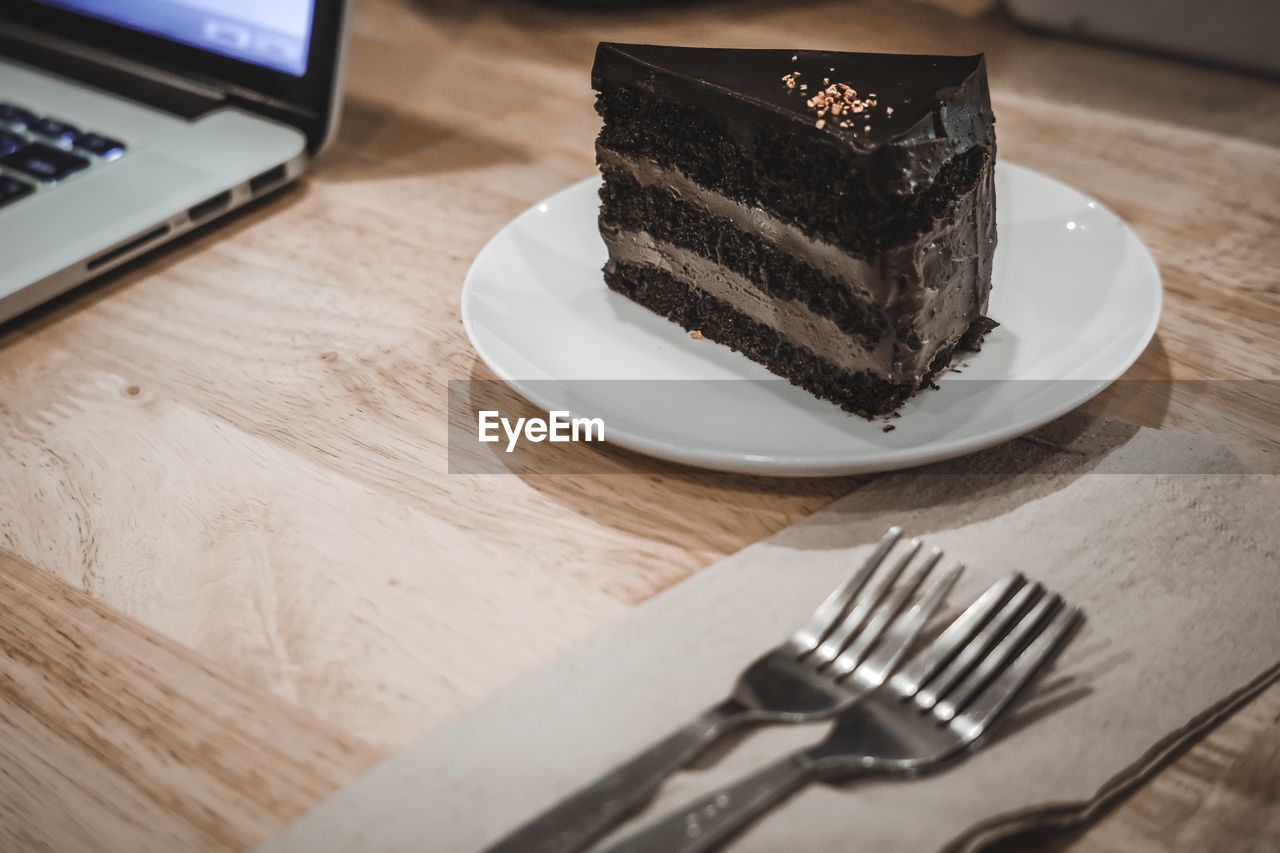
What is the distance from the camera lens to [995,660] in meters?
0.65

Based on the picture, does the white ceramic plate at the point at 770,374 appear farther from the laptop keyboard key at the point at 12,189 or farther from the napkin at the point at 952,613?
the laptop keyboard key at the point at 12,189

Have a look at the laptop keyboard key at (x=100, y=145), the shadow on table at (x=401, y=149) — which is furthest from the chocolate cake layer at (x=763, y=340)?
the laptop keyboard key at (x=100, y=145)

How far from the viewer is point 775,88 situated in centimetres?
92

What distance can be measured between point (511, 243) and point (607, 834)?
26.5 inches

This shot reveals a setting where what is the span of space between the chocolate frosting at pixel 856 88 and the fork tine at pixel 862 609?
0.29m

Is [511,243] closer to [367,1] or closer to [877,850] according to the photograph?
[877,850]

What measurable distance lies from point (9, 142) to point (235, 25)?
29cm

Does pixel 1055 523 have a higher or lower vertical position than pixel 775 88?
Result: lower

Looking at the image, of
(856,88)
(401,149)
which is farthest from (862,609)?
(401,149)

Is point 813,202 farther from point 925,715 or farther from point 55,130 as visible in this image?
point 55,130

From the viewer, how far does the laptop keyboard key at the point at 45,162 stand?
1153mm

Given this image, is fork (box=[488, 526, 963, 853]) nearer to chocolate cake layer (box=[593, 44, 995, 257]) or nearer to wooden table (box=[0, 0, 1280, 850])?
wooden table (box=[0, 0, 1280, 850])

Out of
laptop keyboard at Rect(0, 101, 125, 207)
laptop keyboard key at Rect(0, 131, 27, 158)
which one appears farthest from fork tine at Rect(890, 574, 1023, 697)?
→ laptop keyboard key at Rect(0, 131, 27, 158)

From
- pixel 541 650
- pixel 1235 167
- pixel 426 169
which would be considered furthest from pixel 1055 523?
pixel 426 169
